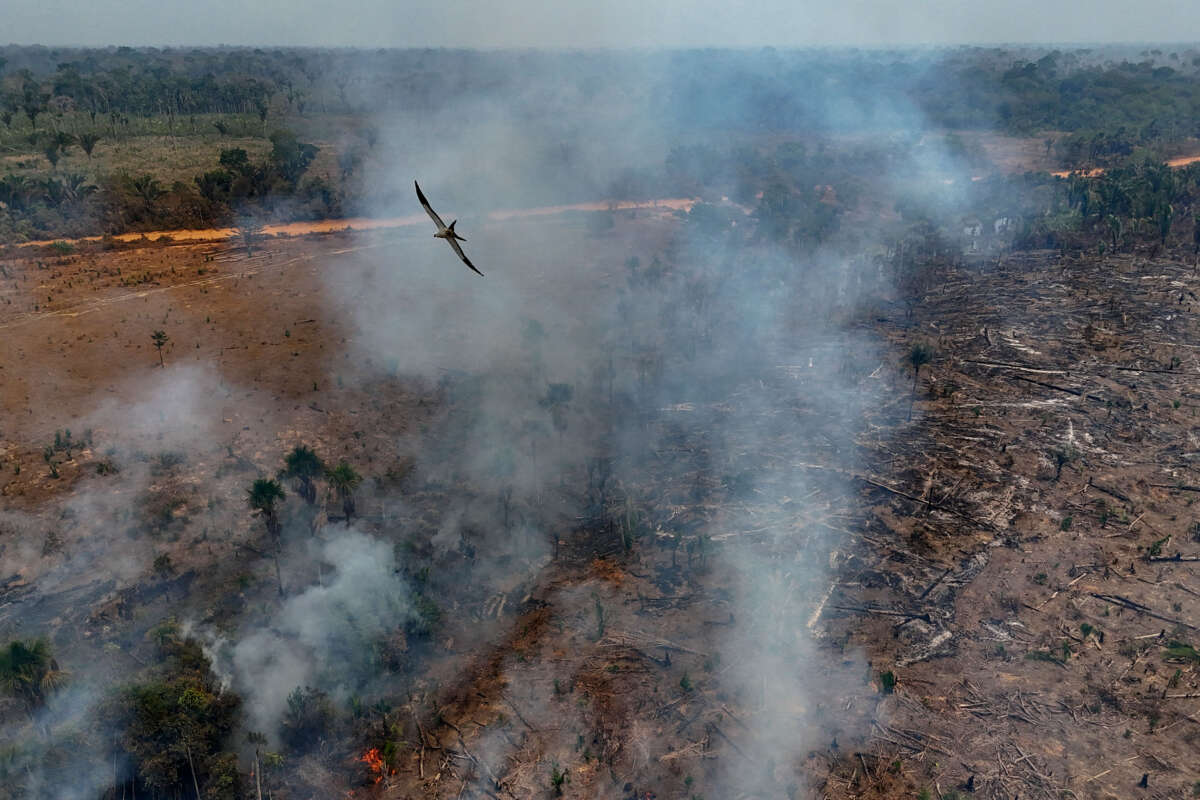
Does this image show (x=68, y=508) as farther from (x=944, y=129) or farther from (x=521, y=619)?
(x=944, y=129)

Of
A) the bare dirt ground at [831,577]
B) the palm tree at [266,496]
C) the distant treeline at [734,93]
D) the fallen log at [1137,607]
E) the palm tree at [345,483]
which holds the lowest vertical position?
the fallen log at [1137,607]

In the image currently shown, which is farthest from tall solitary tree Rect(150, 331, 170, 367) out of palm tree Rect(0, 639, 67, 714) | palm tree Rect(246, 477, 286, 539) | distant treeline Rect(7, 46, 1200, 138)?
distant treeline Rect(7, 46, 1200, 138)

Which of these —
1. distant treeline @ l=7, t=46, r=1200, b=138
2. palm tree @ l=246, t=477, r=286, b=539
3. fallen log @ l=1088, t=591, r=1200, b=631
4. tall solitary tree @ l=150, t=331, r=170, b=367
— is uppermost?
distant treeline @ l=7, t=46, r=1200, b=138

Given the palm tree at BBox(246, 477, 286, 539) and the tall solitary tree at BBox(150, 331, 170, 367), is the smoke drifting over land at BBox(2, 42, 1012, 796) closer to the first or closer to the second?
the palm tree at BBox(246, 477, 286, 539)

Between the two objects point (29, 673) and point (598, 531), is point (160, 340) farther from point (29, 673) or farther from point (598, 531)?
point (598, 531)

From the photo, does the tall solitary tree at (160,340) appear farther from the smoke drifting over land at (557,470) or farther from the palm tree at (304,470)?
the palm tree at (304,470)

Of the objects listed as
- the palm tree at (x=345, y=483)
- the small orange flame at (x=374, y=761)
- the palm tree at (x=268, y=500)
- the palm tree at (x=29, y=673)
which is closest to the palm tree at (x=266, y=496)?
the palm tree at (x=268, y=500)

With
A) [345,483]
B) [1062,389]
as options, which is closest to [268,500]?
[345,483]
